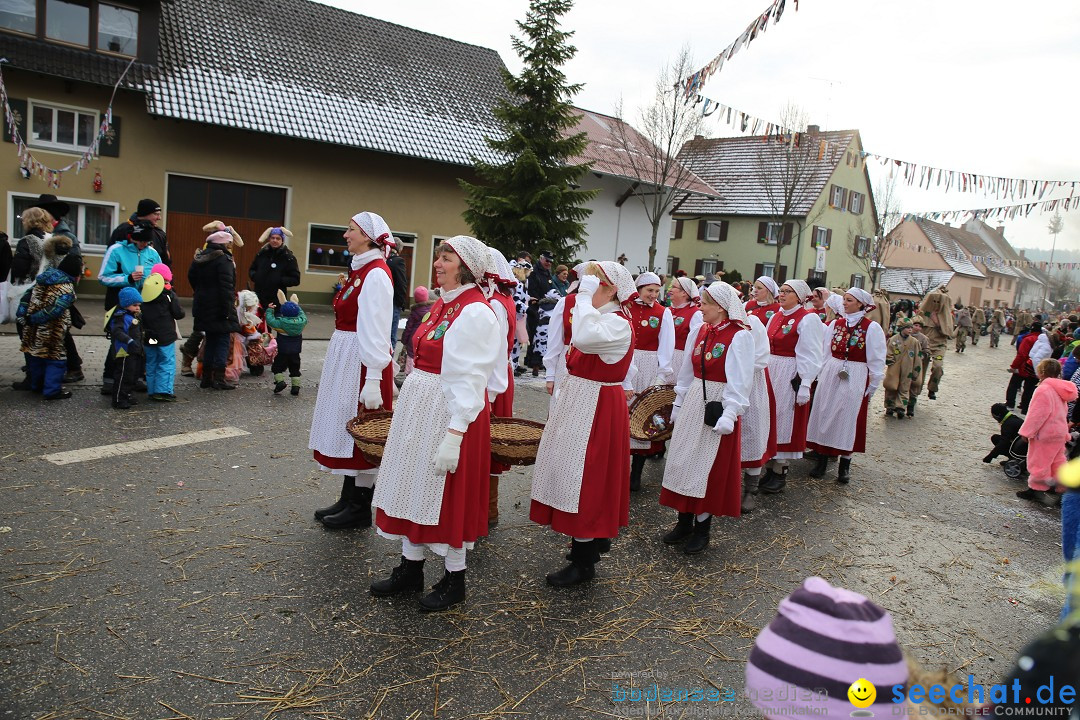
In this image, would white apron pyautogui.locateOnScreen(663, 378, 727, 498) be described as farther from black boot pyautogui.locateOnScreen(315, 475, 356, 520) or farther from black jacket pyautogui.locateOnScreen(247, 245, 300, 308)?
black jacket pyautogui.locateOnScreen(247, 245, 300, 308)

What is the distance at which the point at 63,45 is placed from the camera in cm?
1692

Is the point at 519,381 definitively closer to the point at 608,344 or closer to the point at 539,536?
the point at 539,536

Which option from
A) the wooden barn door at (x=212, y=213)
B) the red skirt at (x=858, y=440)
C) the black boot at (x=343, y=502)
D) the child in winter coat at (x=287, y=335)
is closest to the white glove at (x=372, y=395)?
the black boot at (x=343, y=502)

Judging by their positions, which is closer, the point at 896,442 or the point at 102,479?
the point at 102,479

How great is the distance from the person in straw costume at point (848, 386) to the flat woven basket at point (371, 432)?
202 inches

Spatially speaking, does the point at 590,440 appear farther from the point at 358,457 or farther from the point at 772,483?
the point at 772,483

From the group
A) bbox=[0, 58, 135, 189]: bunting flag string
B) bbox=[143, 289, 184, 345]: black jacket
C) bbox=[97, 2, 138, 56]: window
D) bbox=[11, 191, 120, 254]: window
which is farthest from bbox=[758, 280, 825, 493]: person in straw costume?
bbox=[97, 2, 138, 56]: window

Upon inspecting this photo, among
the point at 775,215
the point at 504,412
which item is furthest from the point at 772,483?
the point at 775,215

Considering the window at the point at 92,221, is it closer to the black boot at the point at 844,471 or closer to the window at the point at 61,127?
the window at the point at 61,127

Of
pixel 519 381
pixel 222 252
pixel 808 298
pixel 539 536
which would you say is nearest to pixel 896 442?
pixel 808 298

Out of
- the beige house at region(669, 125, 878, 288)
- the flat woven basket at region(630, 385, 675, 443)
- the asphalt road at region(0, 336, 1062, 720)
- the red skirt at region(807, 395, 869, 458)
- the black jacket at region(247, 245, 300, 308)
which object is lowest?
the asphalt road at region(0, 336, 1062, 720)

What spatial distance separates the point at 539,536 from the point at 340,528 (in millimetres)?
1434

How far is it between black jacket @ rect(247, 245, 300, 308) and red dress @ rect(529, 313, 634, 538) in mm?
6045

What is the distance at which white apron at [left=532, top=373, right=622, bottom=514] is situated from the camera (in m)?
4.48
